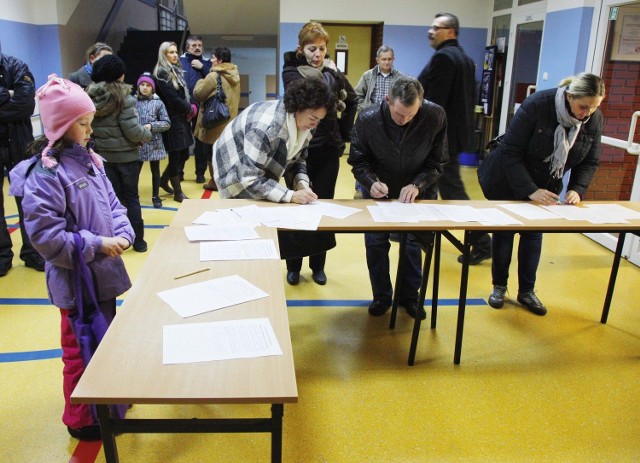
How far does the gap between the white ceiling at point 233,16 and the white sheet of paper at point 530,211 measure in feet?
25.4

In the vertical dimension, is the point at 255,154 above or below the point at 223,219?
above

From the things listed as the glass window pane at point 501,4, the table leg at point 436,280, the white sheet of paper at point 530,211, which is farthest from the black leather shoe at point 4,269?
the glass window pane at point 501,4

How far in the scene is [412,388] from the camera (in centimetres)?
242

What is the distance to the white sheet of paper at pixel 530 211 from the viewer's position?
8.59 ft

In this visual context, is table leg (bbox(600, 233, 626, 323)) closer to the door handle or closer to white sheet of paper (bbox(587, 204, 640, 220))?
white sheet of paper (bbox(587, 204, 640, 220))

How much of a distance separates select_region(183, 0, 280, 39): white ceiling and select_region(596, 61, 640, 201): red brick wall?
645cm

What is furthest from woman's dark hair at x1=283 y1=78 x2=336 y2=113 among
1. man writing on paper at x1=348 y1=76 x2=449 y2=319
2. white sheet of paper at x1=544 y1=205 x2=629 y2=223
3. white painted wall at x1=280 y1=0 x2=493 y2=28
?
white painted wall at x1=280 y1=0 x2=493 y2=28

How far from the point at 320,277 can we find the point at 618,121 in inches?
115

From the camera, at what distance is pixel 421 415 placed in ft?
7.33

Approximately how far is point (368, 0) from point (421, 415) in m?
6.59

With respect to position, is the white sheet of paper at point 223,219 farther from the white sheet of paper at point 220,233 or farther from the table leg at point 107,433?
the table leg at point 107,433

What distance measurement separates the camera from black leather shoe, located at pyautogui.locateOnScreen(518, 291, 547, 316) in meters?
3.19

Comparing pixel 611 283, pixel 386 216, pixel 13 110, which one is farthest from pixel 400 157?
pixel 13 110

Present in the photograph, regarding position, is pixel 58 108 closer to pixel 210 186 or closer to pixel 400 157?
pixel 400 157
